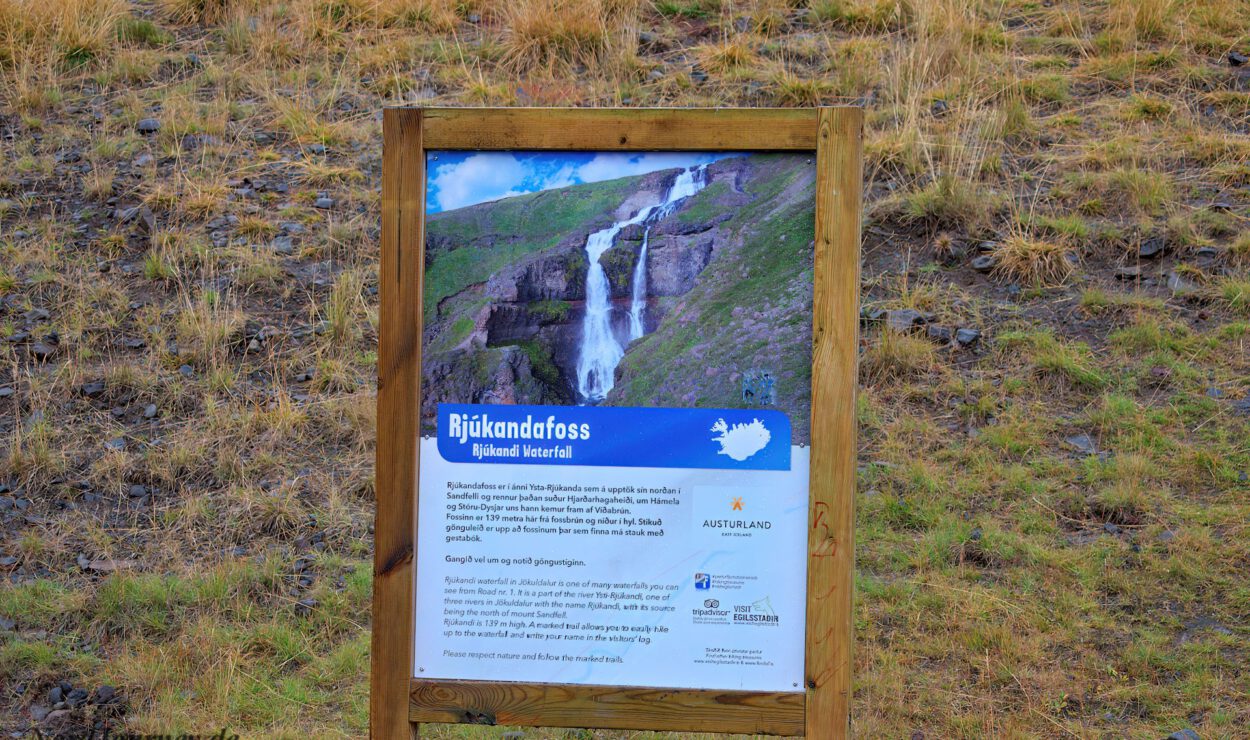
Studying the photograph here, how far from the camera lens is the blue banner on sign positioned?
281 centimetres

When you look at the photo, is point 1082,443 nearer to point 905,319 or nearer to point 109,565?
point 905,319

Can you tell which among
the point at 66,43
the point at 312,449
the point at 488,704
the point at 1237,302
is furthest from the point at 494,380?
the point at 66,43

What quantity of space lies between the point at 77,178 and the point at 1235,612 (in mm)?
7558

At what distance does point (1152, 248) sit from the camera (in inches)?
259

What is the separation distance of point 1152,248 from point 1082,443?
1768 millimetres

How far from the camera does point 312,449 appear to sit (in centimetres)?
584

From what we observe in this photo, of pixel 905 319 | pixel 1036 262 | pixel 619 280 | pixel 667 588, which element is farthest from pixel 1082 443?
pixel 619 280

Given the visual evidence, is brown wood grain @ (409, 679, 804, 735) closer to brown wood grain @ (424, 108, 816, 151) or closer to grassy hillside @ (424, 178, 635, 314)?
grassy hillside @ (424, 178, 635, 314)

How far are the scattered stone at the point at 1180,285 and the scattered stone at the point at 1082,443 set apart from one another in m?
1.39

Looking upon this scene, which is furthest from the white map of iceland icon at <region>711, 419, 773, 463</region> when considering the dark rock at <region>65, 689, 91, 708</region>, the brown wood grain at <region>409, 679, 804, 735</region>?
the dark rock at <region>65, 689, 91, 708</region>

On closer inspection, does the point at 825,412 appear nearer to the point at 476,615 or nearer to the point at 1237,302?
the point at 476,615

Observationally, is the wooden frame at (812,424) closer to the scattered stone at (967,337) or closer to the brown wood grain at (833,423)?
the brown wood grain at (833,423)

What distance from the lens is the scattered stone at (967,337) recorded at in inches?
243

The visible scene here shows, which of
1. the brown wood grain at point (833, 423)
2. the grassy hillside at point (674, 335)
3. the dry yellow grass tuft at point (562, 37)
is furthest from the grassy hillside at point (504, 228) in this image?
the dry yellow grass tuft at point (562, 37)
